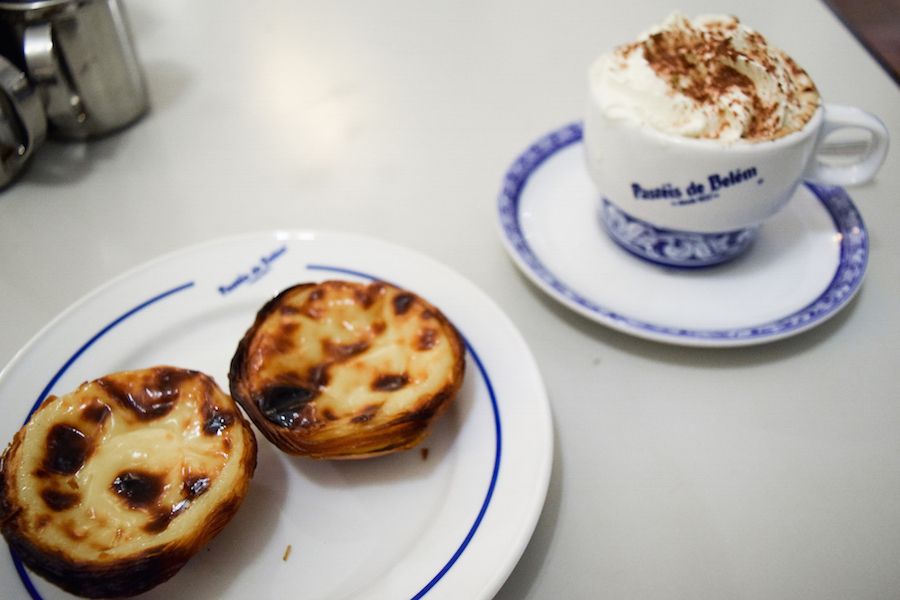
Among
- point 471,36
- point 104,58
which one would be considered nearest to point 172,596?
point 104,58

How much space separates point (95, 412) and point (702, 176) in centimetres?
72

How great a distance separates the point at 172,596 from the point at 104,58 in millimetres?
913

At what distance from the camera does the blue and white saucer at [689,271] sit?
0.90 m

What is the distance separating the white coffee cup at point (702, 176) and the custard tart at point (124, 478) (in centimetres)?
55

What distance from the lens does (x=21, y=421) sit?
29.6 inches

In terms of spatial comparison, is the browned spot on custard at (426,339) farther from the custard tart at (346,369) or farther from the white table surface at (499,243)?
the white table surface at (499,243)

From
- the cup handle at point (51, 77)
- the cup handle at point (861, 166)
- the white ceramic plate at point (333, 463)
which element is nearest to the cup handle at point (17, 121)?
the cup handle at point (51, 77)

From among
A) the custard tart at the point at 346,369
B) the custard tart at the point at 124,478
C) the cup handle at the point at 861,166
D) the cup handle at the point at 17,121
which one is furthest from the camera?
the cup handle at the point at 17,121

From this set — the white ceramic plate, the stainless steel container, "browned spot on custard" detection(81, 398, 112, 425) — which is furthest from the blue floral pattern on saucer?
the stainless steel container

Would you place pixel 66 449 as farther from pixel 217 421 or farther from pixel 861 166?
pixel 861 166

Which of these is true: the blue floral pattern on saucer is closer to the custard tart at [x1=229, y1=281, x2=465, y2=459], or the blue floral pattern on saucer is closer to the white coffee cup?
the white coffee cup

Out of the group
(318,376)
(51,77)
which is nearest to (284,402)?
(318,376)

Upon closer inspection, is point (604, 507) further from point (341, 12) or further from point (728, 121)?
point (341, 12)

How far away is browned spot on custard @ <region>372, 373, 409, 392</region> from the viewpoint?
0.78 m
